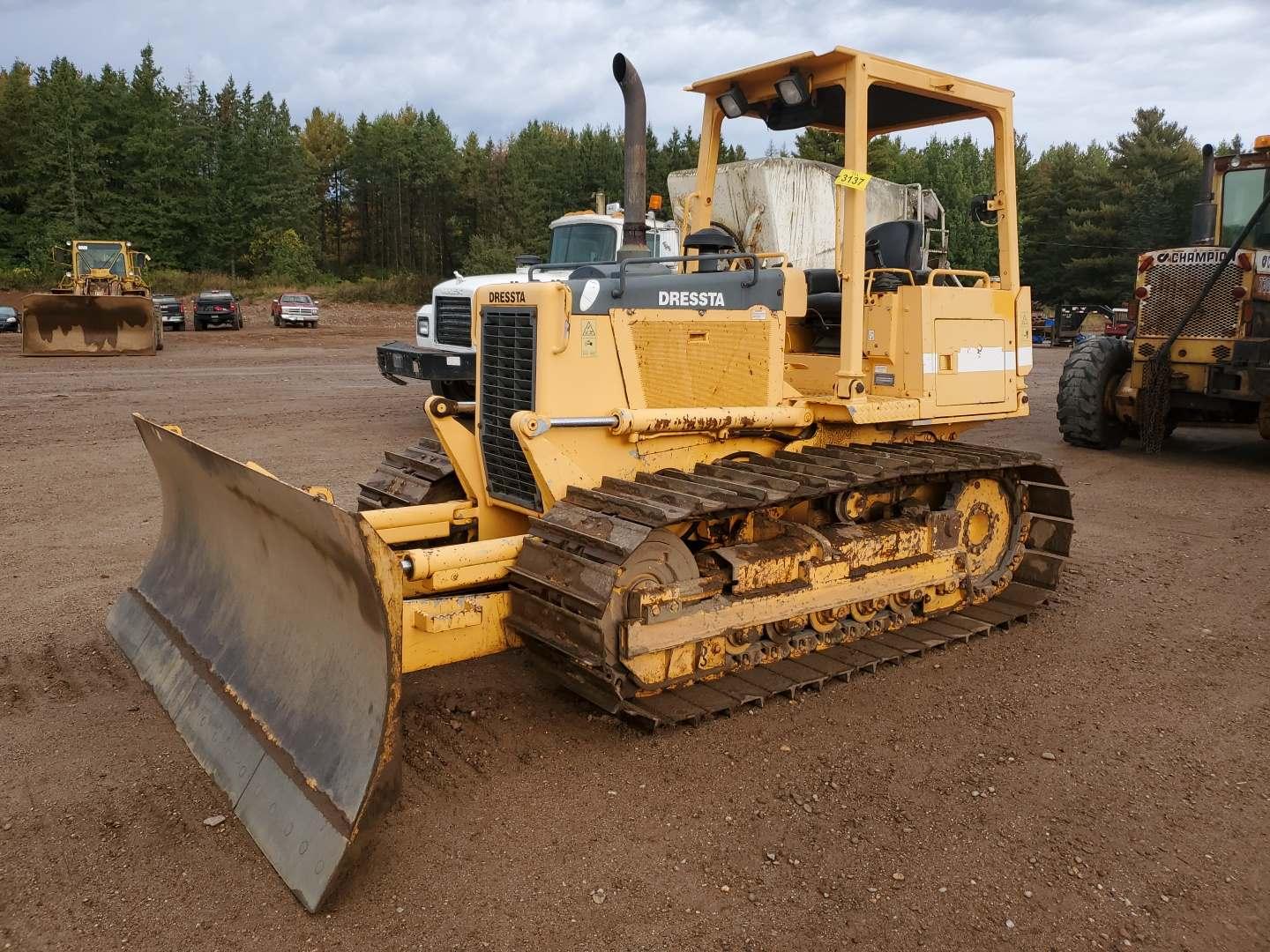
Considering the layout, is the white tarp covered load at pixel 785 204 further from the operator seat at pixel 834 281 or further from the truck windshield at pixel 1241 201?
the operator seat at pixel 834 281

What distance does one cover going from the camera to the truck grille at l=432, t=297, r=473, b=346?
11.9 m

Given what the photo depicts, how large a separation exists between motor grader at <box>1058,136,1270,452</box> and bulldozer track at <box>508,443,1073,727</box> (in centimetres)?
625

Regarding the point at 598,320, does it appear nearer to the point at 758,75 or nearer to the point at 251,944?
the point at 758,75

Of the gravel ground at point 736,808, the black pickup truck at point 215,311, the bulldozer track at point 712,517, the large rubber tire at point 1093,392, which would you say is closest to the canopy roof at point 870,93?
the bulldozer track at point 712,517

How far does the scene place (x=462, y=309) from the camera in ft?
39.2

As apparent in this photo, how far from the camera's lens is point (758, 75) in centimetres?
550

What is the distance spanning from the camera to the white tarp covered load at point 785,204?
1478cm

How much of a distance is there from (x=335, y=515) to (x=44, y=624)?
3.16m

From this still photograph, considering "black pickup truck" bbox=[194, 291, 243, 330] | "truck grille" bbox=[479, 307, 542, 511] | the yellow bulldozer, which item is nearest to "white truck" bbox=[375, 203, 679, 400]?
"truck grille" bbox=[479, 307, 542, 511]

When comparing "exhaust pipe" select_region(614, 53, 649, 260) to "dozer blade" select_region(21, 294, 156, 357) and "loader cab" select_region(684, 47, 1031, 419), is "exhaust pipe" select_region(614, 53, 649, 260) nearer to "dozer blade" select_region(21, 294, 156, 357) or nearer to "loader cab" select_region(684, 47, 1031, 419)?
"loader cab" select_region(684, 47, 1031, 419)

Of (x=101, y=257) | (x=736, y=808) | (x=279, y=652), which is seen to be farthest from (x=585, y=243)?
(x=101, y=257)

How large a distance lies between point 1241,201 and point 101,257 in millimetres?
25793

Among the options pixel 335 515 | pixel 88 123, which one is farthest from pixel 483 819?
pixel 88 123

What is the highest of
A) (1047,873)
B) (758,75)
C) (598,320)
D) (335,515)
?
(758,75)
